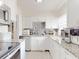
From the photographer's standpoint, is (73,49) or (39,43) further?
(39,43)

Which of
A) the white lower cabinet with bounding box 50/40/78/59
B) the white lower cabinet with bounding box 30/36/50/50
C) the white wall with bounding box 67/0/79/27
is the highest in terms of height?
the white wall with bounding box 67/0/79/27

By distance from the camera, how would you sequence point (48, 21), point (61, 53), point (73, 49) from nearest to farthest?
point (73, 49), point (61, 53), point (48, 21)

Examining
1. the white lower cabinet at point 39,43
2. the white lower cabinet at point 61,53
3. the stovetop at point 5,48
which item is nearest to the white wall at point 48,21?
the white lower cabinet at point 39,43

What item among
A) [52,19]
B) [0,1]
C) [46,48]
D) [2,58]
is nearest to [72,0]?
[0,1]

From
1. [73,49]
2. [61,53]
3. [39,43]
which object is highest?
[73,49]

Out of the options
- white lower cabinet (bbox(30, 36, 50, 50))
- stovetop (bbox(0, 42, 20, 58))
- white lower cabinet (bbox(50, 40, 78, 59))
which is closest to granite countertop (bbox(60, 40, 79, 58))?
white lower cabinet (bbox(50, 40, 78, 59))

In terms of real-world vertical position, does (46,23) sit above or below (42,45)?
above

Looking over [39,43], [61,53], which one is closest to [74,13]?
[61,53]

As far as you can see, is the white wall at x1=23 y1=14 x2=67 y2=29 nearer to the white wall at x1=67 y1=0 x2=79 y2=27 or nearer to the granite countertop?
the white wall at x1=67 y1=0 x2=79 y2=27

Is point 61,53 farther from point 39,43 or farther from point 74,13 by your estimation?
point 39,43

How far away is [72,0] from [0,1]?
1714 mm

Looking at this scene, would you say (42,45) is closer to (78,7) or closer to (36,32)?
(36,32)

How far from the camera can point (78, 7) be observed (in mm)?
2738

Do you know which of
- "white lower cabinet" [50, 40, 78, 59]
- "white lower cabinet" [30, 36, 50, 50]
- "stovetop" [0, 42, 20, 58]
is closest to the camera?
"stovetop" [0, 42, 20, 58]
